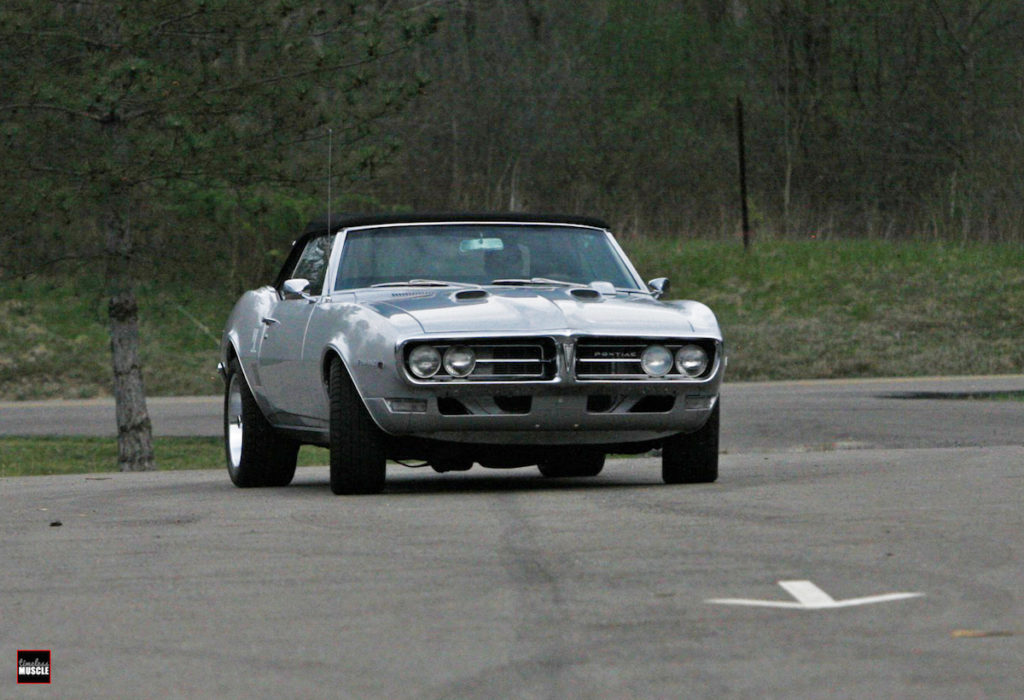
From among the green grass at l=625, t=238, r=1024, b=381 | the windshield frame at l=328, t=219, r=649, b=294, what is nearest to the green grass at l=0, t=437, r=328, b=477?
the windshield frame at l=328, t=219, r=649, b=294

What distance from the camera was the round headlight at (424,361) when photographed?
962cm

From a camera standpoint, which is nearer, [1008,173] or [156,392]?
[156,392]

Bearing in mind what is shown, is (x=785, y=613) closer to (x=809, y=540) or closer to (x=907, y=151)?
(x=809, y=540)

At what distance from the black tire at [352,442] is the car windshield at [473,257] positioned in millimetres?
963

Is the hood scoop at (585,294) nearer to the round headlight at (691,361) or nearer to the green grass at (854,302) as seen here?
the round headlight at (691,361)

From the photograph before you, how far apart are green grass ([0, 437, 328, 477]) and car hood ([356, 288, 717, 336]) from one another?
807cm

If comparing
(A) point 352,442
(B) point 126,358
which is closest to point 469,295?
(A) point 352,442

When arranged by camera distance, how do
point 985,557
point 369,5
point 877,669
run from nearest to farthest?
point 877,669, point 985,557, point 369,5

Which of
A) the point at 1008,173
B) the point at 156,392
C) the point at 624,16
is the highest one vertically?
the point at 624,16

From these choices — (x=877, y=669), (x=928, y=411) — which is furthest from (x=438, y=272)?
(x=928, y=411)

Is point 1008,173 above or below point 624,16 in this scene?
below

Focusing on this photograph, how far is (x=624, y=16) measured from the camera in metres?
47.3

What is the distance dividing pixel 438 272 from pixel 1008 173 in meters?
28.9

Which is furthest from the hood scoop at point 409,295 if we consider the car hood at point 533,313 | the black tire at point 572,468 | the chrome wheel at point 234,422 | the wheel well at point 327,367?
the black tire at point 572,468
